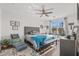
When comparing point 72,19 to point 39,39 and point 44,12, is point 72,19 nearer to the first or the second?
point 44,12

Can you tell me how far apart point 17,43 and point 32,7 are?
664 millimetres

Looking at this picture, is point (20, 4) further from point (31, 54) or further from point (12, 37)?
point (31, 54)

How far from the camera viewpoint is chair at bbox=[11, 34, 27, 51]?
1.89 metres

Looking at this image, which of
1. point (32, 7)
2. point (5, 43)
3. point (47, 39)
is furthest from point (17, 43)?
point (32, 7)

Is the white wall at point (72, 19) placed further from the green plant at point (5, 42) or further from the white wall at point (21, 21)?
the green plant at point (5, 42)

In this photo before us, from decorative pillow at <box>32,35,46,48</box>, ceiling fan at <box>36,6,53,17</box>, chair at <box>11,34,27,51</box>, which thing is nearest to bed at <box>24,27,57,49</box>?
decorative pillow at <box>32,35,46,48</box>

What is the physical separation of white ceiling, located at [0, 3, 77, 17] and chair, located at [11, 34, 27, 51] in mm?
405

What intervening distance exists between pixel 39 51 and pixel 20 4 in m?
0.87

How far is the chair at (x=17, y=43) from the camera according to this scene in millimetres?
1886

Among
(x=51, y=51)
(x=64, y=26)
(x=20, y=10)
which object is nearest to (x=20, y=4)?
(x=20, y=10)

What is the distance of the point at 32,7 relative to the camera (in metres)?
1.92

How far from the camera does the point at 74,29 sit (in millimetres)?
1871

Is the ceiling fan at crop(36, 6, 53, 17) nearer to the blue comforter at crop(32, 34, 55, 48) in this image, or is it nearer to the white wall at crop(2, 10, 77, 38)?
the white wall at crop(2, 10, 77, 38)

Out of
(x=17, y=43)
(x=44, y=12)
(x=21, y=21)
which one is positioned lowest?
(x=17, y=43)
